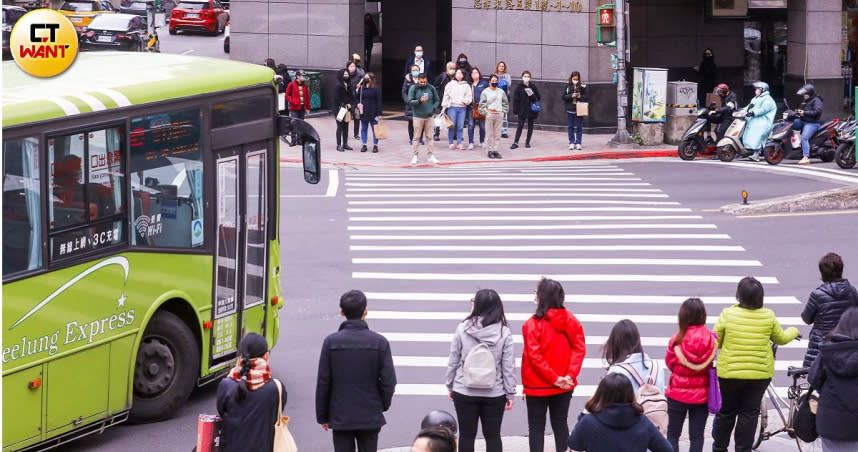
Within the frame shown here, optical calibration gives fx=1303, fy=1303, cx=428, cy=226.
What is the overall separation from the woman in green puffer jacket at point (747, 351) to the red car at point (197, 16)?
51.8 meters

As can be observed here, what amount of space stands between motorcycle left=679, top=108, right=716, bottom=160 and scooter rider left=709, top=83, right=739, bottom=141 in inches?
6.1

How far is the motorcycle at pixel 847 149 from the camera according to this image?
1046 inches

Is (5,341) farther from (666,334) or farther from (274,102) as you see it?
(666,334)

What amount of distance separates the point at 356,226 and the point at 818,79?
58.7 ft

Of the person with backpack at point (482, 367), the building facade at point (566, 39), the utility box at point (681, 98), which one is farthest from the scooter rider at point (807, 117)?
the person with backpack at point (482, 367)

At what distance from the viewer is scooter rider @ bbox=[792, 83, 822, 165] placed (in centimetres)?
2745

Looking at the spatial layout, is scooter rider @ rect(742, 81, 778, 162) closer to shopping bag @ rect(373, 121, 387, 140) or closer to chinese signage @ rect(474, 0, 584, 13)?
chinese signage @ rect(474, 0, 584, 13)

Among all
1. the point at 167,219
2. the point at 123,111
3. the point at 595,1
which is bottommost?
the point at 167,219

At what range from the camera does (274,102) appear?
13.0 m

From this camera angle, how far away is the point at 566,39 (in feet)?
111

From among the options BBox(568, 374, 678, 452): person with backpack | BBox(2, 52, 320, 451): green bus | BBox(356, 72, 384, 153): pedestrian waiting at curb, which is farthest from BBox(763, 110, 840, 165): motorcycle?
BBox(568, 374, 678, 452): person with backpack

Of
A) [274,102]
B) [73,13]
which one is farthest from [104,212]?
[73,13]

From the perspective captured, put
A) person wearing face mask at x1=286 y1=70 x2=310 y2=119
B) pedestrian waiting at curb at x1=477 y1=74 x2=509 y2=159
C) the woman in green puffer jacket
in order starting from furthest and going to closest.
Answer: person wearing face mask at x1=286 y1=70 x2=310 y2=119 → pedestrian waiting at curb at x1=477 y1=74 x2=509 y2=159 → the woman in green puffer jacket

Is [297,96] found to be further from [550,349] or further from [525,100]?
[550,349]
